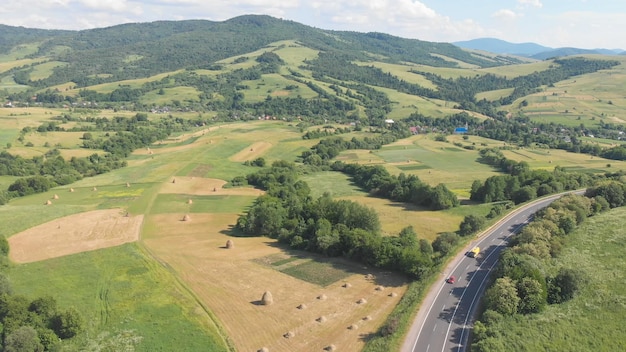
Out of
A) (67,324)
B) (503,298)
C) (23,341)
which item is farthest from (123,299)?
(503,298)

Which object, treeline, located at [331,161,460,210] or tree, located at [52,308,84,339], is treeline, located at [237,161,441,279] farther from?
tree, located at [52,308,84,339]

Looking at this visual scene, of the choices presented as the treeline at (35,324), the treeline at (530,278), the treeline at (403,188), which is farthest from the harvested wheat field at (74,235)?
the treeline at (530,278)

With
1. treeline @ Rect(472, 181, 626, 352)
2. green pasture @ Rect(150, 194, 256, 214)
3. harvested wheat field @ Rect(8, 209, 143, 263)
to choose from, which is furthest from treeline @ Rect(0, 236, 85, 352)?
green pasture @ Rect(150, 194, 256, 214)

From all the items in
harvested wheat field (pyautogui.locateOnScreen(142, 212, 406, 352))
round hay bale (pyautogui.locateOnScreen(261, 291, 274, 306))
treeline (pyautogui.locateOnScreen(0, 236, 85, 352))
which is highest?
treeline (pyautogui.locateOnScreen(0, 236, 85, 352))

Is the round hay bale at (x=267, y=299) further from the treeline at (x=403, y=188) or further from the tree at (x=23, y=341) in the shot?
the treeline at (x=403, y=188)

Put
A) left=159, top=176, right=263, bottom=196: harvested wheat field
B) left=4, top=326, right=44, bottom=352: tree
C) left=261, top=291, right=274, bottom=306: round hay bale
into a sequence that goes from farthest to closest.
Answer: left=159, top=176, right=263, bottom=196: harvested wheat field → left=261, top=291, right=274, bottom=306: round hay bale → left=4, top=326, right=44, bottom=352: tree

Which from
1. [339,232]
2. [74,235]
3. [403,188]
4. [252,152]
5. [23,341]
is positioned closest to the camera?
[23,341]

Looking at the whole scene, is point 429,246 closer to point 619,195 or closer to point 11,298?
point 619,195

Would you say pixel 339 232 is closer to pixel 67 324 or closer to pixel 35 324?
pixel 67 324
